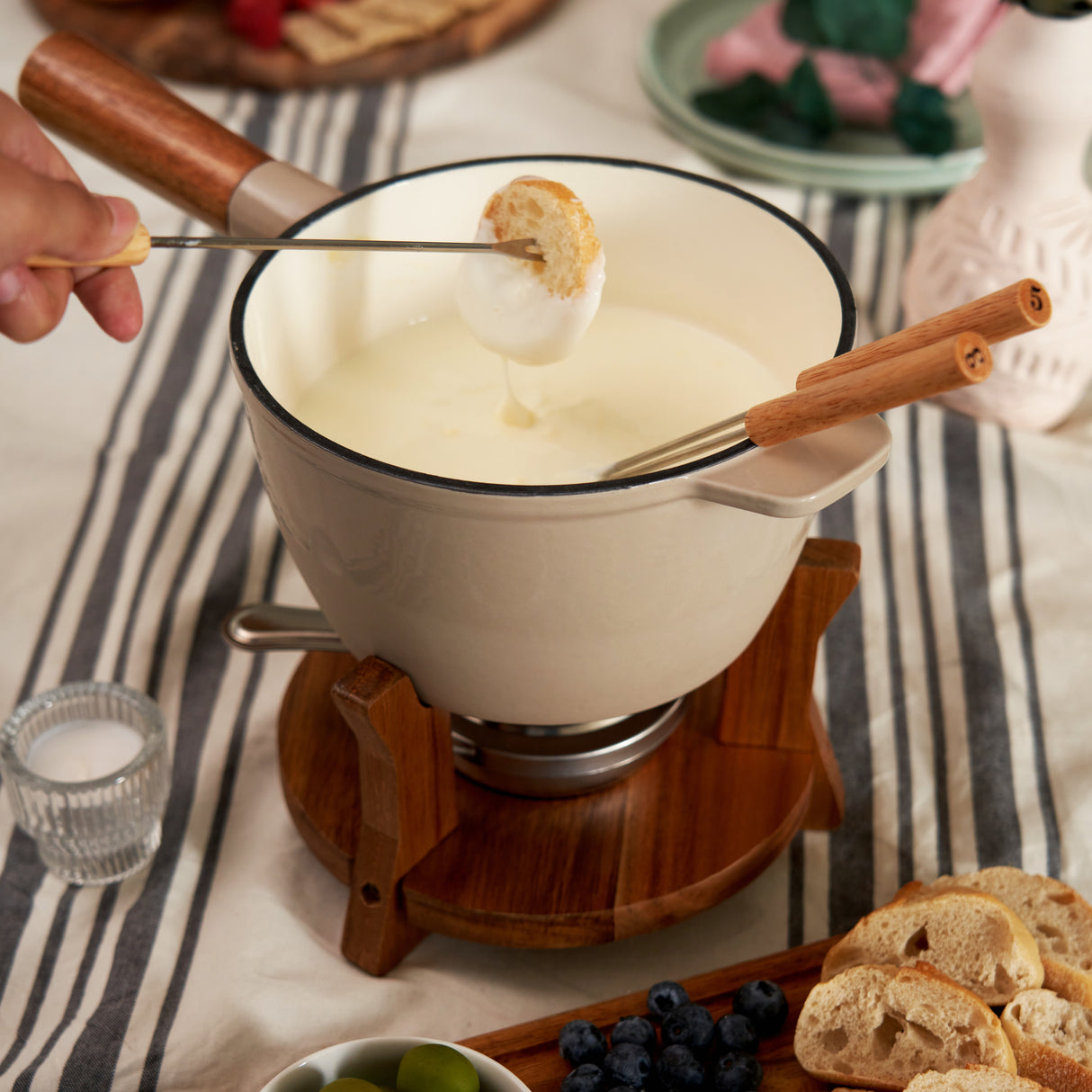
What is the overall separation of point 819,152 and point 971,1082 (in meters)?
1.17

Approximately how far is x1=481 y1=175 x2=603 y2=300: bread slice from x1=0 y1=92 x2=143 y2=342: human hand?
0.22m

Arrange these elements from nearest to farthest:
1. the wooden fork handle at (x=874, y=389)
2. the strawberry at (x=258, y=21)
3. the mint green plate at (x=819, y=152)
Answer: the wooden fork handle at (x=874, y=389) < the mint green plate at (x=819, y=152) < the strawberry at (x=258, y=21)

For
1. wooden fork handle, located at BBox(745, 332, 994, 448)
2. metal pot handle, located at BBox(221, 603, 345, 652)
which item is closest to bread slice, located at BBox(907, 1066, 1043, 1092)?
wooden fork handle, located at BBox(745, 332, 994, 448)

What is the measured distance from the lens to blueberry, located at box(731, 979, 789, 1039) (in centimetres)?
79

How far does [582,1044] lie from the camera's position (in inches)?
30.6

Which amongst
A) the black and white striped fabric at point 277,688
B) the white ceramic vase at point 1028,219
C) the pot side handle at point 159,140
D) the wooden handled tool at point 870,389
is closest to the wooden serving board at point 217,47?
the black and white striped fabric at point 277,688

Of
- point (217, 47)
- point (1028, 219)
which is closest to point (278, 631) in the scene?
point (1028, 219)

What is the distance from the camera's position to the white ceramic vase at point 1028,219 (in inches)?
48.2

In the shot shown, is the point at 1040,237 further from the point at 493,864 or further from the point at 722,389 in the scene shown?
the point at 493,864

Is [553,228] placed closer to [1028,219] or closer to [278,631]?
[278,631]

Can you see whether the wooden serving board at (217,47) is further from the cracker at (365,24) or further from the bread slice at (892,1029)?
the bread slice at (892,1029)

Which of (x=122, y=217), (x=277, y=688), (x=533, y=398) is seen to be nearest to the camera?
(x=122, y=217)

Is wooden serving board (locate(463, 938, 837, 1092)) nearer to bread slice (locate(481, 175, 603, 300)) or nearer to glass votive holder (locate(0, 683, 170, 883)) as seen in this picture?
glass votive holder (locate(0, 683, 170, 883))

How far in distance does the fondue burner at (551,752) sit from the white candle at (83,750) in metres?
0.24
